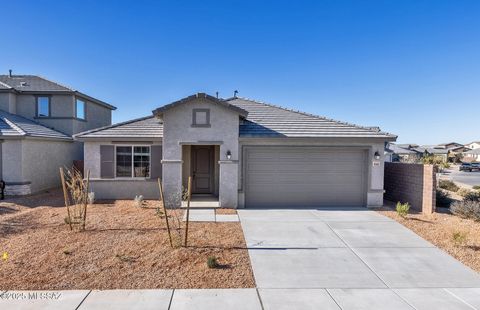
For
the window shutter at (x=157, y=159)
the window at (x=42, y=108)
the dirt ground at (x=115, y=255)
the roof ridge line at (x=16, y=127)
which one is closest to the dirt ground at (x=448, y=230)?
the dirt ground at (x=115, y=255)

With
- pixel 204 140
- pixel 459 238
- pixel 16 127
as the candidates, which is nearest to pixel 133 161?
pixel 204 140

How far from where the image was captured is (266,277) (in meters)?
5.07

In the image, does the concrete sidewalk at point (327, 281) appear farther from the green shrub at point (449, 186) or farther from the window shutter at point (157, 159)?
the green shrub at point (449, 186)

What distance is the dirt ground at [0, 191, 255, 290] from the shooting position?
4809 millimetres

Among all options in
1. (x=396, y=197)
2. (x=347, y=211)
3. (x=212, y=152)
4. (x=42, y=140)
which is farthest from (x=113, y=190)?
(x=396, y=197)

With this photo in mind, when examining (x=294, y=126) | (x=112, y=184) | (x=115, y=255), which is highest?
(x=294, y=126)

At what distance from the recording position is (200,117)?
10344 mm

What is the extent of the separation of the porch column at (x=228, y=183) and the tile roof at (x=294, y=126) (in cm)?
143

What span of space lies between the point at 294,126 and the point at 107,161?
336 inches

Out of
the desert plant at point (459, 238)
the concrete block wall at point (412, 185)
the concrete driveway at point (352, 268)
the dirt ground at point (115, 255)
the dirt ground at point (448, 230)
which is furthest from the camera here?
the concrete block wall at point (412, 185)

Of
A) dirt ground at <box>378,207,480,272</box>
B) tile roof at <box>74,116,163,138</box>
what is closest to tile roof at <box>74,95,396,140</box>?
tile roof at <box>74,116,163,138</box>

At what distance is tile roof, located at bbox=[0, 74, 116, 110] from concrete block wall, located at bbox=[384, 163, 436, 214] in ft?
64.5

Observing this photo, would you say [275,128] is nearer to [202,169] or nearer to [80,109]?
[202,169]

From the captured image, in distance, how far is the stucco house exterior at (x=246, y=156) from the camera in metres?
10.3
